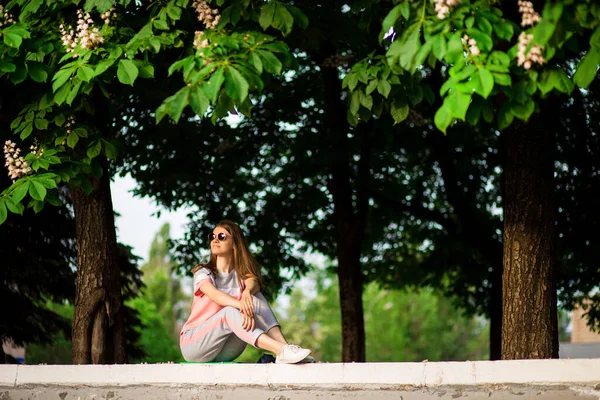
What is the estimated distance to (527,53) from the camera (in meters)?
5.32

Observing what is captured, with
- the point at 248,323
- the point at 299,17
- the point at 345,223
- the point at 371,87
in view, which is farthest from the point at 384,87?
the point at 345,223

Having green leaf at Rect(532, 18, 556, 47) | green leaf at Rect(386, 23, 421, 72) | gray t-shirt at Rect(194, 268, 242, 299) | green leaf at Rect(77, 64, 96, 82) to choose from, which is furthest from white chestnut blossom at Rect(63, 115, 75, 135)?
green leaf at Rect(532, 18, 556, 47)

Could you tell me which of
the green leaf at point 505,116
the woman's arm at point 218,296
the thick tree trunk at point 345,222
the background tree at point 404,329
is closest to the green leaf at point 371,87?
the green leaf at point 505,116

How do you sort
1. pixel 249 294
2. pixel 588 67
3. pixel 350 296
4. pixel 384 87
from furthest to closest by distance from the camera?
pixel 350 296 → pixel 249 294 → pixel 384 87 → pixel 588 67

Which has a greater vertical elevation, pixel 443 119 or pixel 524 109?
pixel 524 109

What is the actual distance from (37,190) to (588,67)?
14.5ft

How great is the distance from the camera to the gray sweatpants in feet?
23.8

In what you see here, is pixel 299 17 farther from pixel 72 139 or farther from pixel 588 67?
pixel 72 139

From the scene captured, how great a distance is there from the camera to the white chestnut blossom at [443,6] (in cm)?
532

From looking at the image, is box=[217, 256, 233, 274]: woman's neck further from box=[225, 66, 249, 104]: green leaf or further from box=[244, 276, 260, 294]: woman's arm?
box=[225, 66, 249, 104]: green leaf

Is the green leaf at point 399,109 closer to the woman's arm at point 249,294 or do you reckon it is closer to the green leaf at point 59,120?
the woman's arm at point 249,294

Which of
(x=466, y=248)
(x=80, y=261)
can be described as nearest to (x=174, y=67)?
(x=80, y=261)

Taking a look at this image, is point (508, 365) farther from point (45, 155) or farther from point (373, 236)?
point (373, 236)

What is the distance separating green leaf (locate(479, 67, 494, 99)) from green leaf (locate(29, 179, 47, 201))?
3.73m
